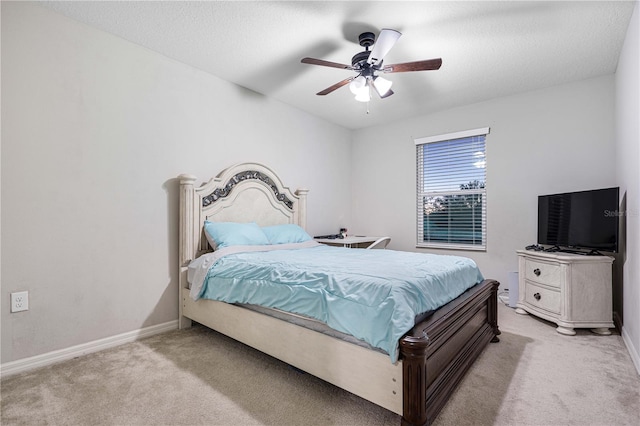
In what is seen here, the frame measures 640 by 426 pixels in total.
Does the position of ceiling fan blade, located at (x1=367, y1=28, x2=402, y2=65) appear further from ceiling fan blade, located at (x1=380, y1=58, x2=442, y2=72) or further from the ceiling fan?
ceiling fan blade, located at (x1=380, y1=58, x2=442, y2=72)

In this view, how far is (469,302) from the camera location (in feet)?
6.75

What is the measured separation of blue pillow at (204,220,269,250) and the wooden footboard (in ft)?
5.84

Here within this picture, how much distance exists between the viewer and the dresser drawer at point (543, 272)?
2789 mm

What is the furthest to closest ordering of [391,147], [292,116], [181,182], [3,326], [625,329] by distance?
1. [391,147]
2. [292,116]
3. [181,182]
4. [625,329]
5. [3,326]

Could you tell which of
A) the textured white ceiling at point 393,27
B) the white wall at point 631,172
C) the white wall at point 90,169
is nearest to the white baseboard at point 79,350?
the white wall at point 90,169

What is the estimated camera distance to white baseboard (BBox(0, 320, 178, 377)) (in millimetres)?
2006

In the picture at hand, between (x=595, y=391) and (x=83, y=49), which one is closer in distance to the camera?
(x=595, y=391)

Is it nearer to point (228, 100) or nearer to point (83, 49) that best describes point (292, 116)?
point (228, 100)

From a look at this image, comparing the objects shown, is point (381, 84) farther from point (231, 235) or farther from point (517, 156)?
point (517, 156)

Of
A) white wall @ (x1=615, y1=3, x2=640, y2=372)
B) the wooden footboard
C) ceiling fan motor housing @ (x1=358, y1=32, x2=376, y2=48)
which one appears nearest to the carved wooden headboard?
ceiling fan motor housing @ (x1=358, y1=32, x2=376, y2=48)

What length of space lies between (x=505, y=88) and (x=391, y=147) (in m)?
1.61

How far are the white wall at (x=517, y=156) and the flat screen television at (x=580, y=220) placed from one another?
12.4 inches

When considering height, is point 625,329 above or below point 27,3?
below

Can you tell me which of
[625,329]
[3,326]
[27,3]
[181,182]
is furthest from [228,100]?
[625,329]
